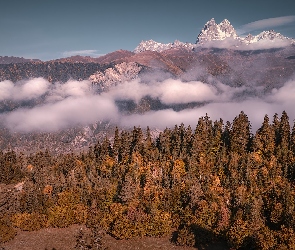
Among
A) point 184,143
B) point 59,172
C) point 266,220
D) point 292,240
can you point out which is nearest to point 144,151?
point 184,143

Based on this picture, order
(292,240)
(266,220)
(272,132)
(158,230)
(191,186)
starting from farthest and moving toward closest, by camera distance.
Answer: (272,132) → (191,186) → (158,230) → (266,220) → (292,240)

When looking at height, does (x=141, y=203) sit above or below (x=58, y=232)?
above

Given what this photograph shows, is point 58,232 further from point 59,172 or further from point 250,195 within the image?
point 250,195

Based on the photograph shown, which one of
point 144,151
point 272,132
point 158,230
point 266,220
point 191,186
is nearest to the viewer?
point 266,220

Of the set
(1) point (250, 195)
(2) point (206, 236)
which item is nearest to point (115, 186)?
(2) point (206, 236)

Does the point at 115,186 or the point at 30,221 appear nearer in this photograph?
the point at 30,221

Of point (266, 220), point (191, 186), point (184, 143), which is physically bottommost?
point (266, 220)

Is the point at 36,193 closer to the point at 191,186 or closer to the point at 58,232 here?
the point at 58,232
